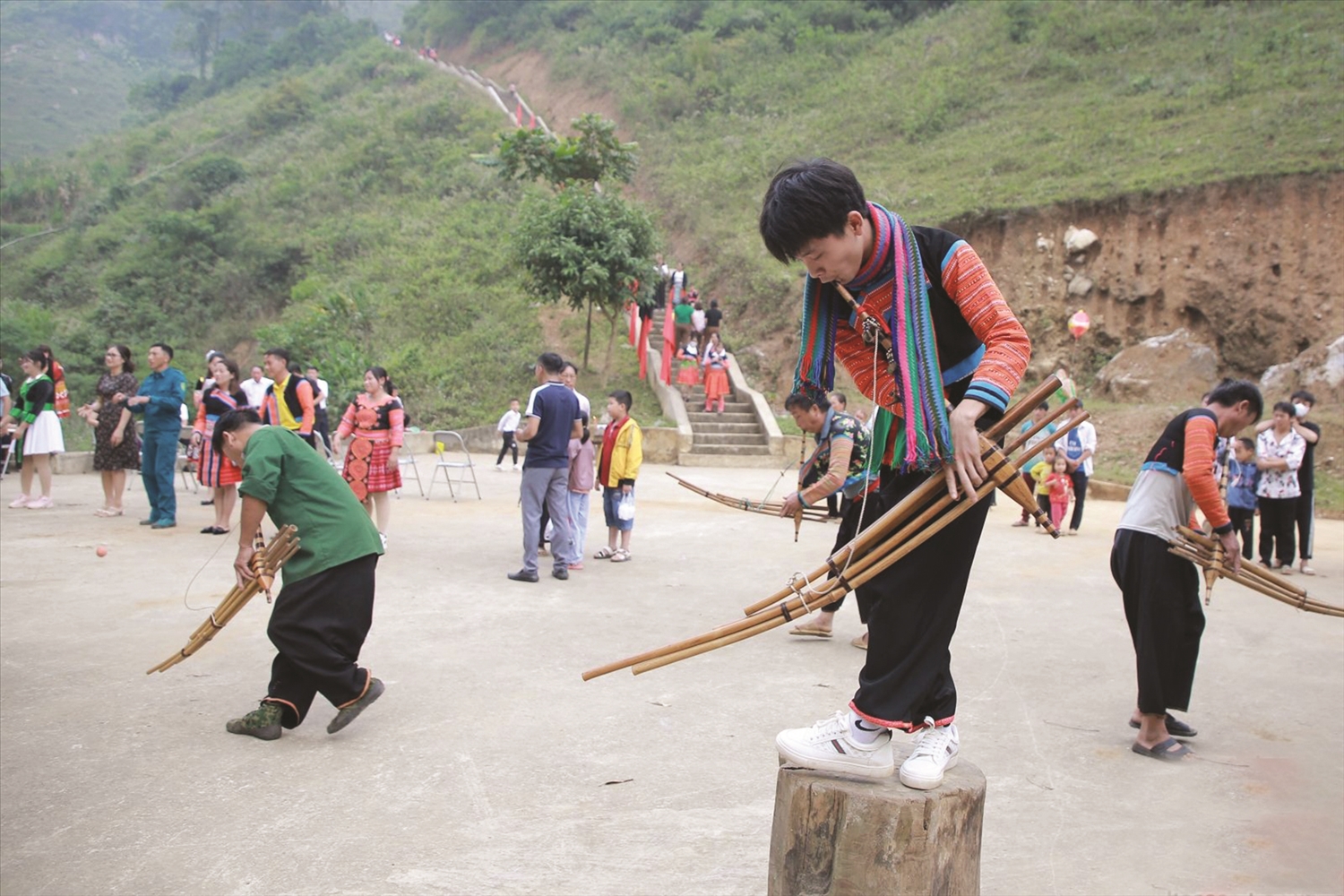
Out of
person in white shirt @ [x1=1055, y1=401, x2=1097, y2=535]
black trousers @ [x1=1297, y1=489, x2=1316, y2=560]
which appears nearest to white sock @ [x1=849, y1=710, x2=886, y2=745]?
black trousers @ [x1=1297, y1=489, x2=1316, y2=560]

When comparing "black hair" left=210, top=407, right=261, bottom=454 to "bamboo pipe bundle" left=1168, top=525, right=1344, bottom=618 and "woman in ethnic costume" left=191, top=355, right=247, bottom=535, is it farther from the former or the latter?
"woman in ethnic costume" left=191, top=355, right=247, bottom=535

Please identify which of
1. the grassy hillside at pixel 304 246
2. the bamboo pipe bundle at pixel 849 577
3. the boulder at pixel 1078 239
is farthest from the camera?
the grassy hillside at pixel 304 246

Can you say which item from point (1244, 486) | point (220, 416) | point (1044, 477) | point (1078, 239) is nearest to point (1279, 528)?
point (1244, 486)

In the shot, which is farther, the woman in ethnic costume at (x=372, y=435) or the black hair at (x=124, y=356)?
the black hair at (x=124, y=356)

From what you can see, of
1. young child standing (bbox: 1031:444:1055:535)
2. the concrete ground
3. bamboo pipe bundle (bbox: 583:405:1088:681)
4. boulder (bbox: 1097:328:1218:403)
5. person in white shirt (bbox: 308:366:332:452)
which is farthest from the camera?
boulder (bbox: 1097:328:1218:403)

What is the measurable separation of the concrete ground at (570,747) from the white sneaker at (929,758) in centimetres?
90

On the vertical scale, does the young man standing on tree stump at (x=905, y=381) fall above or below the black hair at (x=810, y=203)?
below

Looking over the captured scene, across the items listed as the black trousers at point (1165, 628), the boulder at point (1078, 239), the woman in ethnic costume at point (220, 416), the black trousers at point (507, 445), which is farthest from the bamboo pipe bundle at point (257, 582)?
the boulder at point (1078, 239)

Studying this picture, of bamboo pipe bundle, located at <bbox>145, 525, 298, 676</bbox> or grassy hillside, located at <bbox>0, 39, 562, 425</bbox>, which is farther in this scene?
grassy hillside, located at <bbox>0, 39, 562, 425</bbox>

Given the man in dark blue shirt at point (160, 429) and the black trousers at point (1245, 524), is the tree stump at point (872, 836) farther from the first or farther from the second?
the man in dark blue shirt at point (160, 429)

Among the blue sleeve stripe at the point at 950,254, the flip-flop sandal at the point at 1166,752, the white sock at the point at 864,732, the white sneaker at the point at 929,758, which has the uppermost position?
the blue sleeve stripe at the point at 950,254

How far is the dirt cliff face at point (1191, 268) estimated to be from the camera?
19.8 m

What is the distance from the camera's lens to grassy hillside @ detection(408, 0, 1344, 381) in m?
22.9

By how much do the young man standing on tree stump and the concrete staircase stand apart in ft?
53.3
